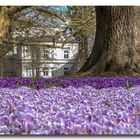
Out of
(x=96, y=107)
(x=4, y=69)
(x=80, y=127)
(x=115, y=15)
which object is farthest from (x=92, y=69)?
(x=4, y=69)

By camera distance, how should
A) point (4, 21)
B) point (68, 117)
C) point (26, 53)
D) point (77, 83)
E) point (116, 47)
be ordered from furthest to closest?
point (26, 53) → point (4, 21) → point (116, 47) → point (77, 83) → point (68, 117)

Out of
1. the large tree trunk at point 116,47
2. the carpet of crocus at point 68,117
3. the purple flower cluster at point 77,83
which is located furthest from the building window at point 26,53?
the carpet of crocus at point 68,117

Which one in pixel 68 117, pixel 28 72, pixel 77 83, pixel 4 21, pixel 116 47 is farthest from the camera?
pixel 4 21

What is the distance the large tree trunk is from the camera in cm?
920

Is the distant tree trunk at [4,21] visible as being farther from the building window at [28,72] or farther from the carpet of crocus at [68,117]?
the carpet of crocus at [68,117]

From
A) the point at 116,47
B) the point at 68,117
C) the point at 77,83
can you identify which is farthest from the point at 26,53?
the point at 68,117

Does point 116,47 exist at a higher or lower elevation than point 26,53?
higher

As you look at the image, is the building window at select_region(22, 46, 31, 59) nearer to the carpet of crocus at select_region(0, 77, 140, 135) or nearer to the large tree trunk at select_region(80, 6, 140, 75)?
the large tree trunk at select_region(80, 6, 140, 75)

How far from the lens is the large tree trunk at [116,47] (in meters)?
9.20

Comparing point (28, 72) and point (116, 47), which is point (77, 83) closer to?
point (116, 47)

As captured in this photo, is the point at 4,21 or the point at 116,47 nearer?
the point at 116,47

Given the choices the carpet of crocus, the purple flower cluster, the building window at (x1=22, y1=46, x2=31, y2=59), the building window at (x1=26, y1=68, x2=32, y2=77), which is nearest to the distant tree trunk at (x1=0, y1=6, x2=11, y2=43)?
the building window at (x1=26, y1=68, x2=32, y2=77)

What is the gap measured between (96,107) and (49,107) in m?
0.33

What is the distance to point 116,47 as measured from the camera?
30.5 ft
